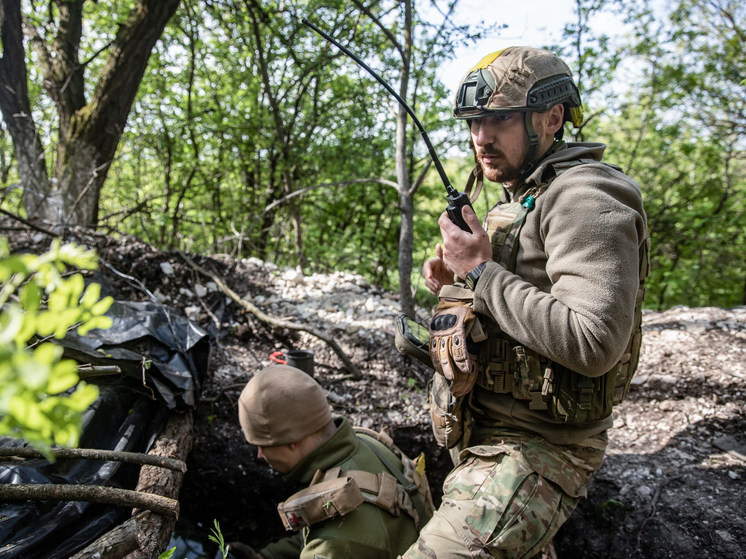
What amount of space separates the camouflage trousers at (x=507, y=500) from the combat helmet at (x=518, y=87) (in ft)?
3.65

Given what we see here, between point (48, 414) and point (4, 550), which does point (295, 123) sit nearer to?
point (4, 550)

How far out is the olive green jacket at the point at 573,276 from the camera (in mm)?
1464

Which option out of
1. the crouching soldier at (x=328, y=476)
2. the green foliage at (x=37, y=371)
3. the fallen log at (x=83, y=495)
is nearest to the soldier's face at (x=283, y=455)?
the crouching soldier at (x=328, y=476)

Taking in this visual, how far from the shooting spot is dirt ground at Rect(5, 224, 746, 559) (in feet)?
8.02

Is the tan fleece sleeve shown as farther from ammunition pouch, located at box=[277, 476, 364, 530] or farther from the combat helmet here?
ammunition pouch, located at box=[277, 476, 364, 530]

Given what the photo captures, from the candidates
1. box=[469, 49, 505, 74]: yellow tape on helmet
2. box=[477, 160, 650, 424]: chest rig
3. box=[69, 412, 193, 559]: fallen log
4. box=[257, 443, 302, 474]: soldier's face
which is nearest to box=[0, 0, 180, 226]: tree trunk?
box=[69, 412, 193, 559]: fallen log

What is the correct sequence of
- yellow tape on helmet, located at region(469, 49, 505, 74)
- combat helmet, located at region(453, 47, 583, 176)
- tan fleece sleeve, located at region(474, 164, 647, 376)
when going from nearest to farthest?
1. tan fleece sleeve, located at region(474, 164, 647, 376)
2. combat helmet, located at region(453, 47, 583, 176)
3. yellow tape on helmet, located at region(469, 49, 505, 74)

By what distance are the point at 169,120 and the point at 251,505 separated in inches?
257

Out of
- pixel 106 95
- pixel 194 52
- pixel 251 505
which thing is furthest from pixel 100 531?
pixel 194 52

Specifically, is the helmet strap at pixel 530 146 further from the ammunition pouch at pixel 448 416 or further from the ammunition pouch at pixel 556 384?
the ammunition pouch at pixel 448 416

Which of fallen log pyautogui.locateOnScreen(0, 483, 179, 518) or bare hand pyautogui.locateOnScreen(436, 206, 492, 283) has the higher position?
bare hand pyautogui.locateOnScreen(436, 206, 492, 283)

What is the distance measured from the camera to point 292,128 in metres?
6.70

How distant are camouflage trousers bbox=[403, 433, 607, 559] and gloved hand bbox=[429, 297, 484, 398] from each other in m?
0.27

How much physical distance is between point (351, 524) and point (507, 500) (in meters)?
0.72
